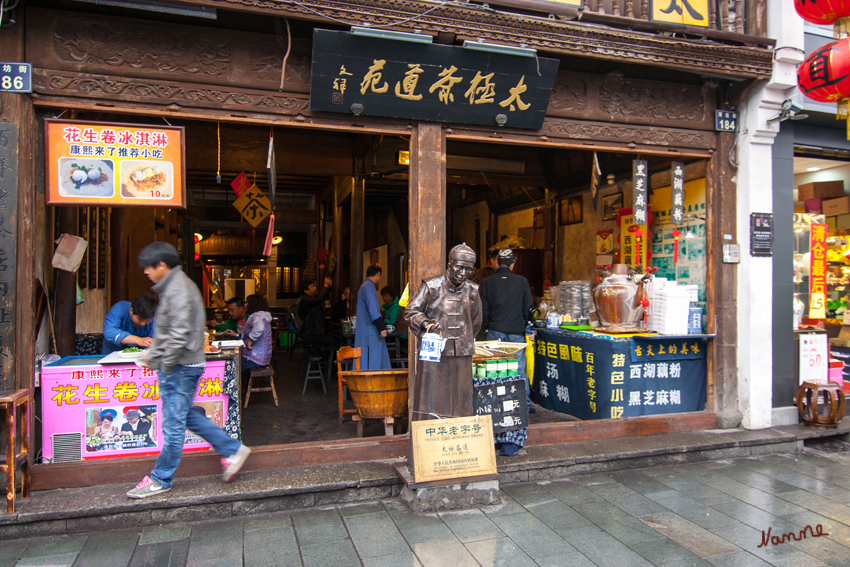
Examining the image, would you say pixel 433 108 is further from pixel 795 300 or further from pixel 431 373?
pixel 795 300

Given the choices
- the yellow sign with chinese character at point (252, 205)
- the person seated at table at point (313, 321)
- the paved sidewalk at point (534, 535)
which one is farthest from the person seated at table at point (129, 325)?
the yellow sign with chinese character at point (252, 205)

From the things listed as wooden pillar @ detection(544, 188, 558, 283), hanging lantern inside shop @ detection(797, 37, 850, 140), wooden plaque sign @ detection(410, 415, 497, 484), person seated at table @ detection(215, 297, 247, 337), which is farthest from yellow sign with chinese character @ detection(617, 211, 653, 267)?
person seated at table @ detection(215, 297, 247, 337)

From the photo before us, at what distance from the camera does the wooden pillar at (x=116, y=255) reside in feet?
24.4

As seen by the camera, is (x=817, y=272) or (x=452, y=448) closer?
(x=452, y=448)

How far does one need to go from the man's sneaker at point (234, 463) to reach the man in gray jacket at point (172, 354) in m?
0.31

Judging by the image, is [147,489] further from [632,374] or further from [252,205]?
[252,205]

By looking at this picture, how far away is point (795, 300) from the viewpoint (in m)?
6.91

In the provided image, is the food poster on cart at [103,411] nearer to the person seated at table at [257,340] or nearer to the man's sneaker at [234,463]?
the man's sneaker at [234,463]

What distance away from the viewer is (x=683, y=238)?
681cm

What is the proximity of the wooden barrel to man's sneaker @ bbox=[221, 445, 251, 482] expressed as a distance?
→ 51.7 inches

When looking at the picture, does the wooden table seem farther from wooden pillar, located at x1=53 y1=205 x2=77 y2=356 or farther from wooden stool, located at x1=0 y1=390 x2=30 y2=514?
wooden stool, located at x1=0 y1=390 x2=30 y2=514

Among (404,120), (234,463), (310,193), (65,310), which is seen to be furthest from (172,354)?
(310,193)

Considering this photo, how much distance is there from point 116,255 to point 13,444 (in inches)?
173

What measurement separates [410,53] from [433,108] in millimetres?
535
